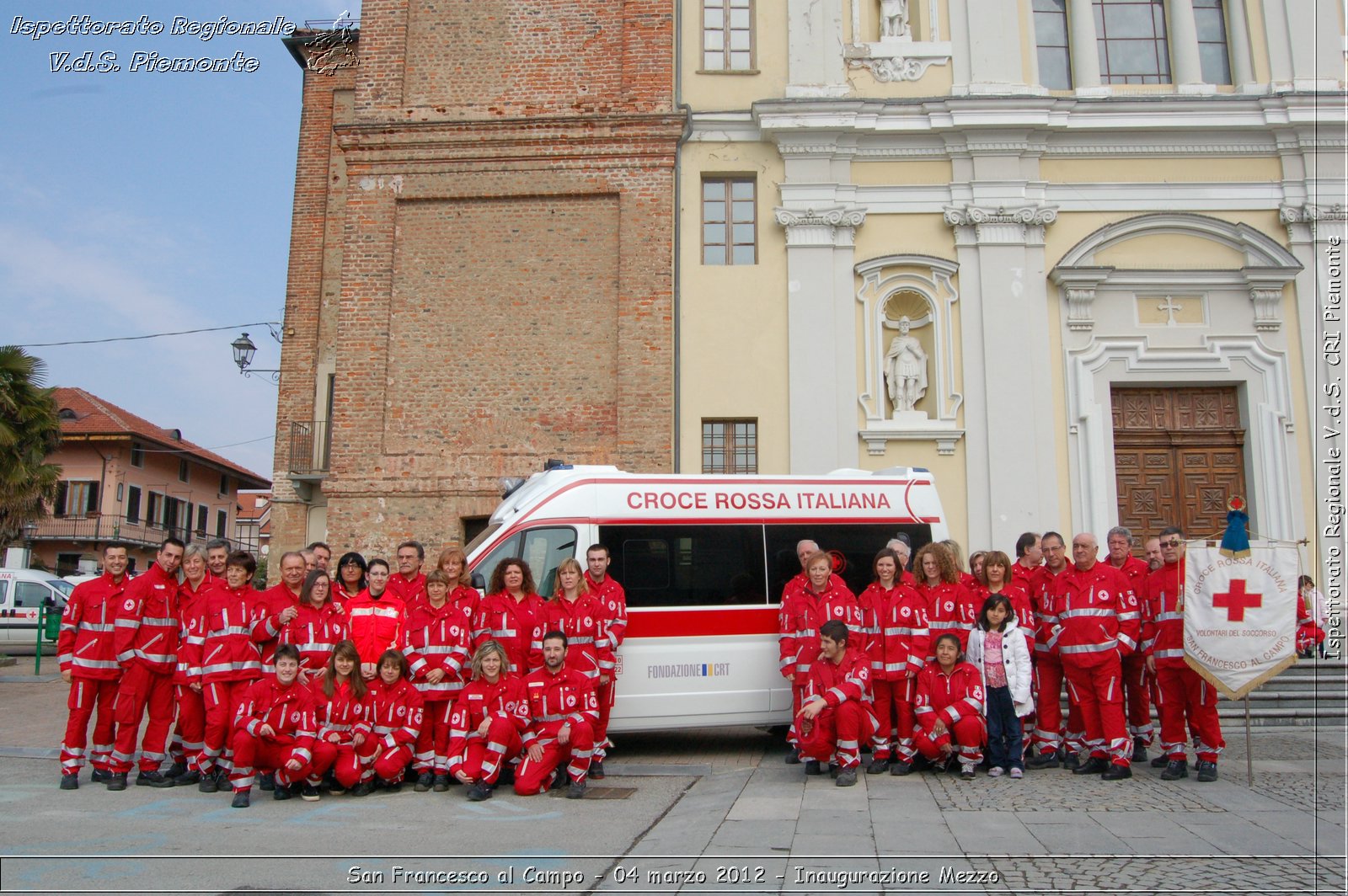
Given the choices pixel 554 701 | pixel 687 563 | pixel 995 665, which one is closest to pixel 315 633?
pixel 554 701

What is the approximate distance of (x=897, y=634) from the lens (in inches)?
324

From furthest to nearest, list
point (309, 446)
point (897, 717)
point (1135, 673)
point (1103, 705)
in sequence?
point (309, 446), point (1135, 673), point (897, 717), point (1103, 705)

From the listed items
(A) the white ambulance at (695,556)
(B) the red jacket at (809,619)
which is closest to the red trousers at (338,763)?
(A) the white ambulance at (695,556)

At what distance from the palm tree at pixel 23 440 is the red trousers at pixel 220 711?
11.0m

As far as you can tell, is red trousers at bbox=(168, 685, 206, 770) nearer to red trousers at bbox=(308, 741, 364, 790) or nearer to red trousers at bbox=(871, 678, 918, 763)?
red trousers at bbox=(308, 741, 364, 790)

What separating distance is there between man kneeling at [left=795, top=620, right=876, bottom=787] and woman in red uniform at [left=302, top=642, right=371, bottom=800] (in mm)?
3343

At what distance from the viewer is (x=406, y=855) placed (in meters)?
5.63

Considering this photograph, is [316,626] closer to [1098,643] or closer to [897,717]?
[897,717]

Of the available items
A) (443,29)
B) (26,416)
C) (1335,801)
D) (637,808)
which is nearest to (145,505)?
(26,416)

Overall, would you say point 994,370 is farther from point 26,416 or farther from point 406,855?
point 26,416

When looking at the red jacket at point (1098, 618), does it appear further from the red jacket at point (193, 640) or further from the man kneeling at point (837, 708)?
the red jacket at point (193, 640)

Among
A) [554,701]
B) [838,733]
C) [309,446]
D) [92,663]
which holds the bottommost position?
[838,733]

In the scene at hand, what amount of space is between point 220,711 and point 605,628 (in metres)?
3.00

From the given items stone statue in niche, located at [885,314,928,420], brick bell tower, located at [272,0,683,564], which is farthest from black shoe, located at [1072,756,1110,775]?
brick bell tower, located at [272,0,683,564]
